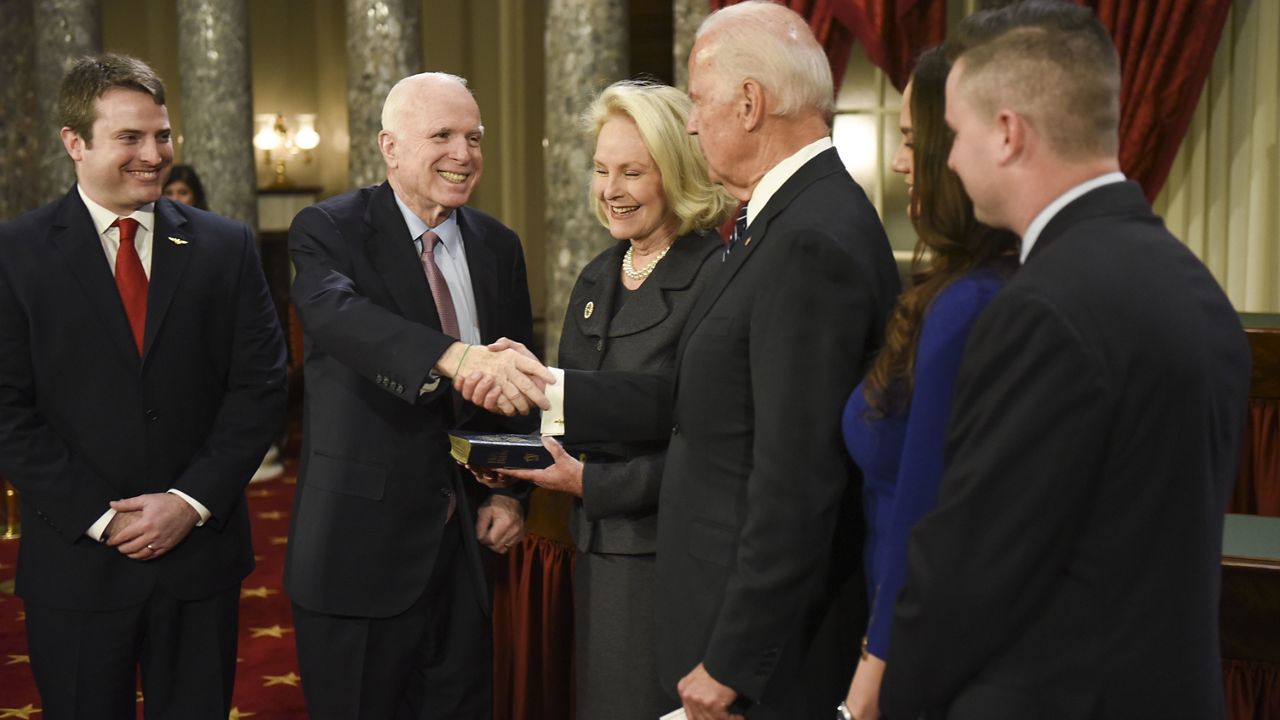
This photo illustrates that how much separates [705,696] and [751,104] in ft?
2.88

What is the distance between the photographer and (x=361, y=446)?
2.56 m

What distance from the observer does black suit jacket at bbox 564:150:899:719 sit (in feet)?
5.85

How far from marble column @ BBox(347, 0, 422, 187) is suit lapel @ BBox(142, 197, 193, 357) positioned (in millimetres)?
4550

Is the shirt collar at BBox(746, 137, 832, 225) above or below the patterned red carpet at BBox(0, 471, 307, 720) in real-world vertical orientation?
above

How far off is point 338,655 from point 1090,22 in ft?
6.05

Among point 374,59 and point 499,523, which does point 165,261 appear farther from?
point 374,59

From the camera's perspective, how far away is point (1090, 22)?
142cm

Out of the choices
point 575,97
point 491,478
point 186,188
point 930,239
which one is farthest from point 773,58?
point 575,97

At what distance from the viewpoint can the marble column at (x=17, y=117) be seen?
8.14 metres

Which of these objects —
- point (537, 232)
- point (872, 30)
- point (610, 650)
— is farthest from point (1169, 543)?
point (537, 232)

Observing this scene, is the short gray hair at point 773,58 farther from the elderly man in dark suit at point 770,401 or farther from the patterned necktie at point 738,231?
the patterned necktie at point 738,231

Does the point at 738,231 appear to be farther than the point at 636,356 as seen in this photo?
No

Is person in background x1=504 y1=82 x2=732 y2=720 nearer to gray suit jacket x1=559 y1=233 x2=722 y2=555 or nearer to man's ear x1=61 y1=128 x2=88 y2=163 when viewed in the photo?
gray suit jacket x1=559 y1=233 x2=722 y2=555


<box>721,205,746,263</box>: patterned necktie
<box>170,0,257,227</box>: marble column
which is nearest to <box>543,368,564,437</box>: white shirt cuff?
<box>721,205,746,263</box>: patterned necktie
